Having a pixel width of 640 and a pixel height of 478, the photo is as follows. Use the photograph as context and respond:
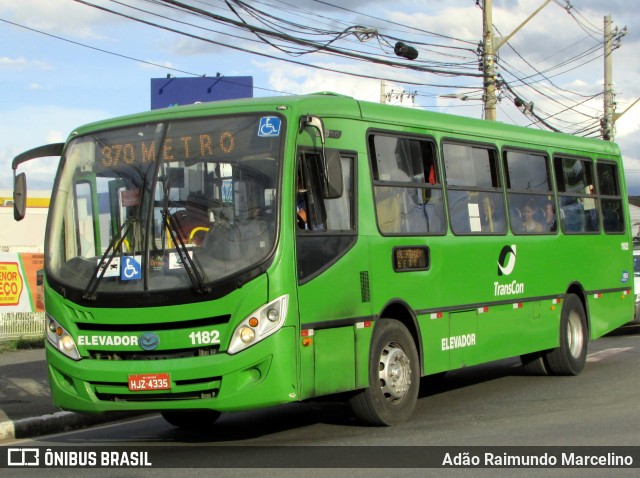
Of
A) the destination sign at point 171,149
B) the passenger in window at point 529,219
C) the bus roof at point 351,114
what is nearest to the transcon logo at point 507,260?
the passenger in window at point 529,219

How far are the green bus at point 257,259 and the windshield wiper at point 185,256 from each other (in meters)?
0.01

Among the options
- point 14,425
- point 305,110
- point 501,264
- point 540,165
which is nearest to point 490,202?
point 501,264

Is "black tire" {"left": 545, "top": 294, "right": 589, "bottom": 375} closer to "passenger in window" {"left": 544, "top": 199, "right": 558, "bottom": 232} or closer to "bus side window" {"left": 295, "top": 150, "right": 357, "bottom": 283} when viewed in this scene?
"passenger in window" {"left": 544, "top": 199, "right": 558, "bottom": 232}

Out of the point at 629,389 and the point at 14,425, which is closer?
the point at 14,425

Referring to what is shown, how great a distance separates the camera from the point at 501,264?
12336mm

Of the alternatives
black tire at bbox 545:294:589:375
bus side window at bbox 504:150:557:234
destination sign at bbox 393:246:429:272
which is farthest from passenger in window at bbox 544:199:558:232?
destination sign at bbox 393:246:429:272

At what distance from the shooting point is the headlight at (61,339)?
9117mm

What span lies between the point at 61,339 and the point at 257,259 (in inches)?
80.0

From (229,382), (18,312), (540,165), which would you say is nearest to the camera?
(229,382)

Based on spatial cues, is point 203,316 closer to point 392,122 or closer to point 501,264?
point 392,122

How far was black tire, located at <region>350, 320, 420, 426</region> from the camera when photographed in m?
9.75

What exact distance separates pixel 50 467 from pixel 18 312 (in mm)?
12160

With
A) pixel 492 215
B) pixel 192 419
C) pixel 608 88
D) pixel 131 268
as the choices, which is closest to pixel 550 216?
pixel 492 215

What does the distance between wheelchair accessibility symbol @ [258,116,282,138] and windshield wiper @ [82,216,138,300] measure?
133cm
